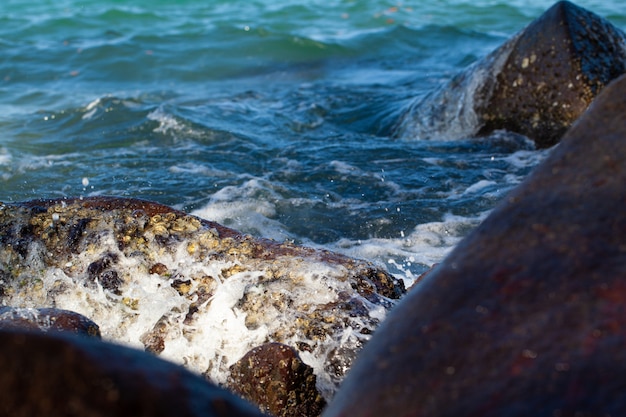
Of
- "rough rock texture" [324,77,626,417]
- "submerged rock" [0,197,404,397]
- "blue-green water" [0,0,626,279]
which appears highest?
"rough rock texture" [324,77,626,417]

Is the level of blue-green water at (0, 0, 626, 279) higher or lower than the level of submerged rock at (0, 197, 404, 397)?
lower

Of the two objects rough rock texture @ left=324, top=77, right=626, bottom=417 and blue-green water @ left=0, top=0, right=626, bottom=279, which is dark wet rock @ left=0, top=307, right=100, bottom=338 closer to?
rough rock texture @ left=324, top=77, right=626, bottom=417

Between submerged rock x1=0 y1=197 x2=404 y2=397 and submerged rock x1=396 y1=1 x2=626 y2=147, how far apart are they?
337 centimetres

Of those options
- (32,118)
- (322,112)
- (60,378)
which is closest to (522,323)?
(60,378)

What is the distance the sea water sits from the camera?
17.5 feet

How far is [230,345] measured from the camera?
2.92m

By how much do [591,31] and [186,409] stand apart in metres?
5.63

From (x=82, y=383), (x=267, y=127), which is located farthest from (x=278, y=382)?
(x=267, y=127)

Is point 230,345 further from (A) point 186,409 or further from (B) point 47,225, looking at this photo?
(A) point 186,409

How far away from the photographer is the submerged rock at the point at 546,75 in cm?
595

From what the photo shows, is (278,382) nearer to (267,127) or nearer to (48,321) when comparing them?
(48,321)

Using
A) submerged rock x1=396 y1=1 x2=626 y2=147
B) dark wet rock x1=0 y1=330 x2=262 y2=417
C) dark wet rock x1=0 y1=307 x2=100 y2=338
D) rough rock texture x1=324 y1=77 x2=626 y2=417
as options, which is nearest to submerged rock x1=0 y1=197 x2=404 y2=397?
dark wet rock x1=0 y1=307 x2=100 y2=338

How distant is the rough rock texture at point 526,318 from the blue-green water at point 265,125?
8.58 feet

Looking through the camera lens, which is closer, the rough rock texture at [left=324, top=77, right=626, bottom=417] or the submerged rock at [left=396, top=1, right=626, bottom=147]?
the rough rock texture at [left=324, top=77, right=626, bottom=417]
